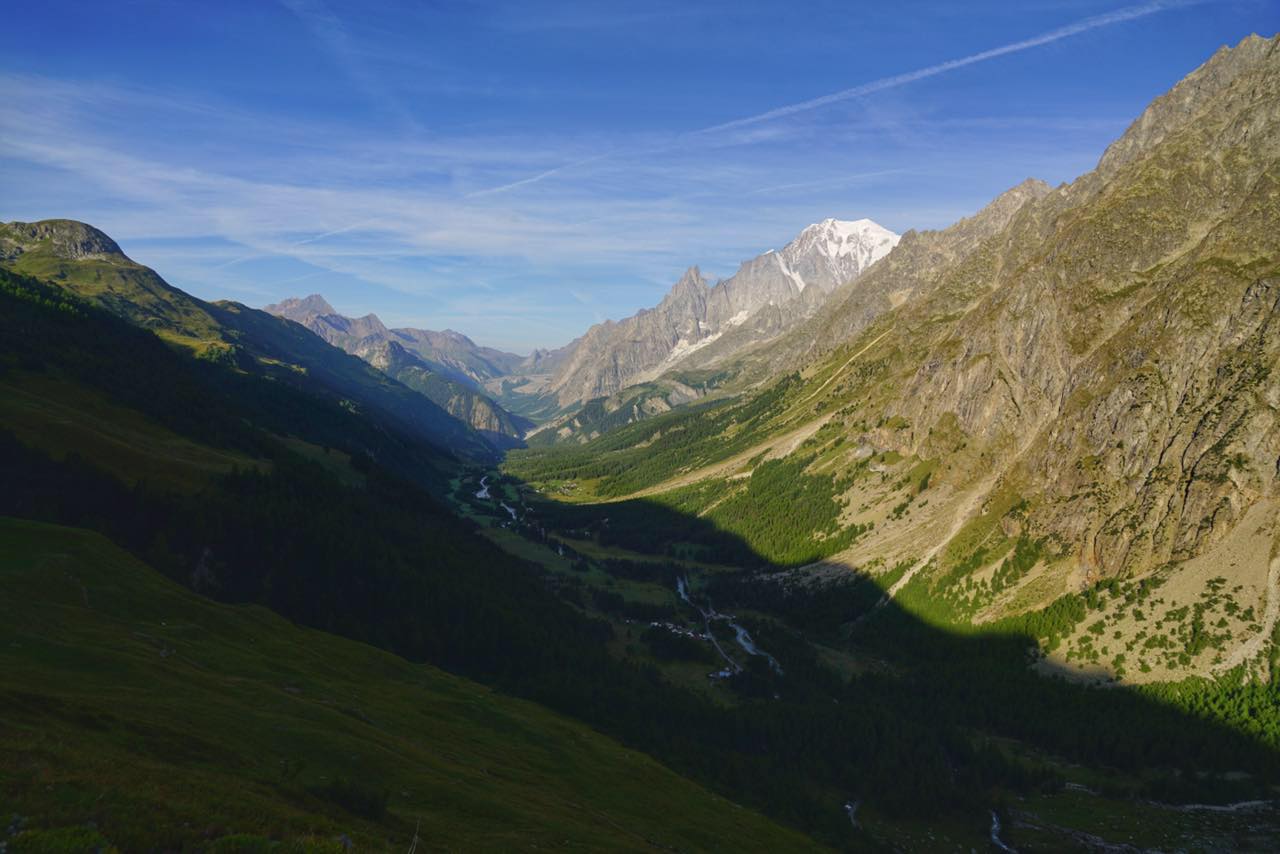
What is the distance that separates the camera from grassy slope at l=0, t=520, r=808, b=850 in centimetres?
3388

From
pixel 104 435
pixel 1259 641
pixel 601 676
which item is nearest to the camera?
pixel 1259 641

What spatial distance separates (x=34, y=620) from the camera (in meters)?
71.4

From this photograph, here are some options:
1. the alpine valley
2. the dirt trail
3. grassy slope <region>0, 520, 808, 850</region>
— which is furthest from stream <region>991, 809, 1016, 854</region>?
the dirt trail

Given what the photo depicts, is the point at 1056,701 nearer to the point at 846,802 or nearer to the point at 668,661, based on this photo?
the point at 846,802

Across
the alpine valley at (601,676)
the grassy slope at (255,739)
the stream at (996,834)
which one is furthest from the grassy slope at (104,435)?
the stream at (996,834)

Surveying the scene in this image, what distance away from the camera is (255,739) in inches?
2258

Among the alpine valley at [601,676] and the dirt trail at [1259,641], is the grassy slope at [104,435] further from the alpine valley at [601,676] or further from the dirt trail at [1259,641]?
the dirt trail at [1259,641]

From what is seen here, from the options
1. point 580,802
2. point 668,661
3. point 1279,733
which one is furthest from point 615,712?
point 1279,733

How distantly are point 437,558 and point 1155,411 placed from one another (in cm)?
19999

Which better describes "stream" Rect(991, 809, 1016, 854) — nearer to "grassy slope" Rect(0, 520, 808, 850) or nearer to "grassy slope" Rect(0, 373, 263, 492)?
"grassy slope" Rect(0, 520, 808, 850)

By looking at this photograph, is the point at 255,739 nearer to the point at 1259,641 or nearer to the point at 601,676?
the point at 601,676

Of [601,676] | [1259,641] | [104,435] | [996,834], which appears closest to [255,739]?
[601,676]

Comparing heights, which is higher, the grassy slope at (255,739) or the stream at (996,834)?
the grassy slope at (255,739)

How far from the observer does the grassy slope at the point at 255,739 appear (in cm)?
3388
